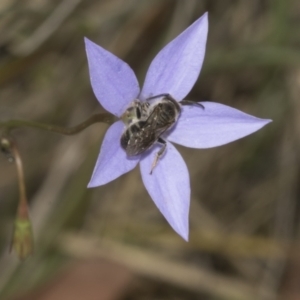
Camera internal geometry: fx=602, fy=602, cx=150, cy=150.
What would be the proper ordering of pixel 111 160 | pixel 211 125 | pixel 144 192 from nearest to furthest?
pixel 111 160, pixel 211 125, pixel 144 192

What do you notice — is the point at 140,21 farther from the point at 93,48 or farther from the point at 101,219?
the point at 93,48

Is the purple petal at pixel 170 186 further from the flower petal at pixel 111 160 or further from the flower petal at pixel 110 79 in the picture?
the flower petal at pixel 110 79

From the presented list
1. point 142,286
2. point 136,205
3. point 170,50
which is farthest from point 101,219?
point 170,50

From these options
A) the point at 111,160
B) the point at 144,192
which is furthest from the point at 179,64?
the point at 144,192

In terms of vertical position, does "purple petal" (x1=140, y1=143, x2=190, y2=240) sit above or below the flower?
below

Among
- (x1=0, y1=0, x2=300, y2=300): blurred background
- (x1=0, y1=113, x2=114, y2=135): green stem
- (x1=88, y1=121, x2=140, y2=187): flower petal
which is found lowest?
(x1=0, y1=0, x2=300, y2=300): blurred background

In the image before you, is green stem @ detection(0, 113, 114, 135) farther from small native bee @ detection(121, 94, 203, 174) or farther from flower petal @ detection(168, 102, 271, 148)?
flower petal @ detection(168, 102, 271, 148)

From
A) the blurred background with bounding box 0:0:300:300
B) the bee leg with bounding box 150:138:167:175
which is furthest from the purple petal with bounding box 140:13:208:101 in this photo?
the blurred background with bounding box 0:0:300:300

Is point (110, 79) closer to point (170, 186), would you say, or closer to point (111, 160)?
point (111, 160)
